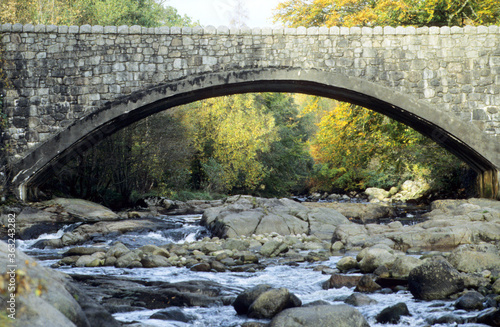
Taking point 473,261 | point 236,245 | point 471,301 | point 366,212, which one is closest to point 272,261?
point 236,245

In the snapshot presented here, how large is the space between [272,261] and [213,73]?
5.05 m

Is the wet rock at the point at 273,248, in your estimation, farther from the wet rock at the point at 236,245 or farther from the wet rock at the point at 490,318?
the wet rock at the point at 490,318

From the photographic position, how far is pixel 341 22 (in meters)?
16.5

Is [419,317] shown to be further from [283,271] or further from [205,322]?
[283,271]

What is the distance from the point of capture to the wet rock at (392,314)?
4.14 m

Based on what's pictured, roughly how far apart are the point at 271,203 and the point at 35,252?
6.63 metres

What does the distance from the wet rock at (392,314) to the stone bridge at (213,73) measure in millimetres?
7087

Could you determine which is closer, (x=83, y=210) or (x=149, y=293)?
(x=149, y=293)

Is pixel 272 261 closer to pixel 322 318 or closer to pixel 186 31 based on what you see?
pixel 322 318

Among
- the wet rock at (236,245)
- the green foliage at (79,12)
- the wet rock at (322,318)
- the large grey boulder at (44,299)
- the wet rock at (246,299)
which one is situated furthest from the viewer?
the green foliage at (79,12)

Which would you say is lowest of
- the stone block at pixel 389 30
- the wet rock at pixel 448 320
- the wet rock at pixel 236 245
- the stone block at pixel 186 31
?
the wet rock at pixel 448 320

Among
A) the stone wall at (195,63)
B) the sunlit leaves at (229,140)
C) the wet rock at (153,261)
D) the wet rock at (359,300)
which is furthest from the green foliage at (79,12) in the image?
the wet rock at (359,300)

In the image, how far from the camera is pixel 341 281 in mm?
5418

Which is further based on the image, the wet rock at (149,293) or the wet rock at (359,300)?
the wet rock at (149,293)
